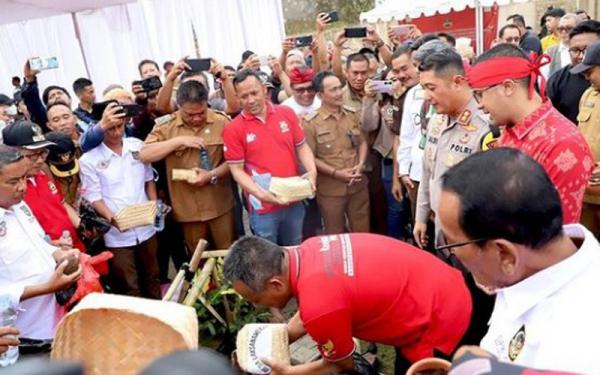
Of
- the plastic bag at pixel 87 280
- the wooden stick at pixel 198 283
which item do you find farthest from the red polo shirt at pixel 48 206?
the wooden stick at pixel 198 283

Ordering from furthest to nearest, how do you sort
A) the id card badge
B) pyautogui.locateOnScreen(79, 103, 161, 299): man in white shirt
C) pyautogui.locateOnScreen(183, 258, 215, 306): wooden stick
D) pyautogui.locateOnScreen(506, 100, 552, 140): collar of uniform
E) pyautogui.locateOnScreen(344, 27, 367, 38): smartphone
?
pyautogui.locateOnScreen(344, 27, 367, 38): smartphone < pyautogui.locateOnScreen(79, 103, 161, 299): man in white shirt < the id card badge < pyautogui.locateOnScreen(183, 258, 215, 306): wooden stick < pyautogui.locateOnScreen(506, 100, 552, 140): collar of uniform

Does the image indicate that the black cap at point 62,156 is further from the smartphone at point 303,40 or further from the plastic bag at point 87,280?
the smartphone at point 303,40

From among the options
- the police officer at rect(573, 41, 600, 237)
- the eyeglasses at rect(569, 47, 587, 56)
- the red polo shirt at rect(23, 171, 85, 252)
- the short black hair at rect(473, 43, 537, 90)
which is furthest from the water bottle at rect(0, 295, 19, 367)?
the eyeglasses at rect(569, 47, 587, 56)

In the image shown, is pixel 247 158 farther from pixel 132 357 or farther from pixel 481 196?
pixel 481 196

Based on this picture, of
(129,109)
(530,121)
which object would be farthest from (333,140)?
(530,121)

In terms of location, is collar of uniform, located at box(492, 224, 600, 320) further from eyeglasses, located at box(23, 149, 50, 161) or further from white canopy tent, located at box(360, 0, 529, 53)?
white canopy tent, located at box(360, 0, 529, 53)

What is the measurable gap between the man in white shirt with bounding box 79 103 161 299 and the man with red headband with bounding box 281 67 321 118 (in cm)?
151

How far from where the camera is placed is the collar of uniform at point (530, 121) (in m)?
2.35

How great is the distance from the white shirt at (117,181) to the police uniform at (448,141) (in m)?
2.08

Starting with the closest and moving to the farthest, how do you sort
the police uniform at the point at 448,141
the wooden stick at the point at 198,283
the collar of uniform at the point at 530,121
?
the collar of uniform at the point at 530,121 → the police uniform at the point at 448,141 → the wooden stick at the point at 198,283

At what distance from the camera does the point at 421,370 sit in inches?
71.2

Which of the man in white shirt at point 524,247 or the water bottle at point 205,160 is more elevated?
the man in white shirt at point 524,247

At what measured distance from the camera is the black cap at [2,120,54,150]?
124 inches

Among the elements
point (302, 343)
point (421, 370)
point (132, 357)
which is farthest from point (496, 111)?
point (132, 357)
